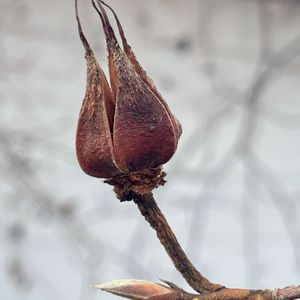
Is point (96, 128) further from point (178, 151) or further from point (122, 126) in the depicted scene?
point (178, 151)

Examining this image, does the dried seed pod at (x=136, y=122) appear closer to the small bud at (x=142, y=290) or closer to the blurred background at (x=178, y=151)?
the small bud at (x=142, y=290)

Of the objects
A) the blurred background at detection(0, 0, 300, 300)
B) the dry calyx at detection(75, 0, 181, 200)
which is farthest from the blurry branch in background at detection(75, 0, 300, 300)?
the blurred background at detection(0, 0, 300, 300)

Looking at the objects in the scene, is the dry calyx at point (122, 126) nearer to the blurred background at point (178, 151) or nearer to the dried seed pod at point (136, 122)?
the dried seed pod at point (136, 122)

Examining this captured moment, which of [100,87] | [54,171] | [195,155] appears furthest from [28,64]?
[100,87]

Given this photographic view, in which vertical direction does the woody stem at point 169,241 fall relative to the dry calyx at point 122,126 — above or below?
below

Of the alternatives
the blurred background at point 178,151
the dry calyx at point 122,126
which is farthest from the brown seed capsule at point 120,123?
the blurred background at point 178,151

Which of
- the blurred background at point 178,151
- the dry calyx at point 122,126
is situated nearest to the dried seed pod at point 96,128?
the dry calyx at point 122,126

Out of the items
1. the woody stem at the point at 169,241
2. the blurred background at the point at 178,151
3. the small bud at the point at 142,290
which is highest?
the blurred background at the point at 178,151

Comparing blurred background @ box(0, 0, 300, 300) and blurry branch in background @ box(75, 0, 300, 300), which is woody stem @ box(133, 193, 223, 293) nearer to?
blurry branch in background @ box(75, 0, 300, 300)

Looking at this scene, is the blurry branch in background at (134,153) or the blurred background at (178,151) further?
the blurred background at (178,151)
